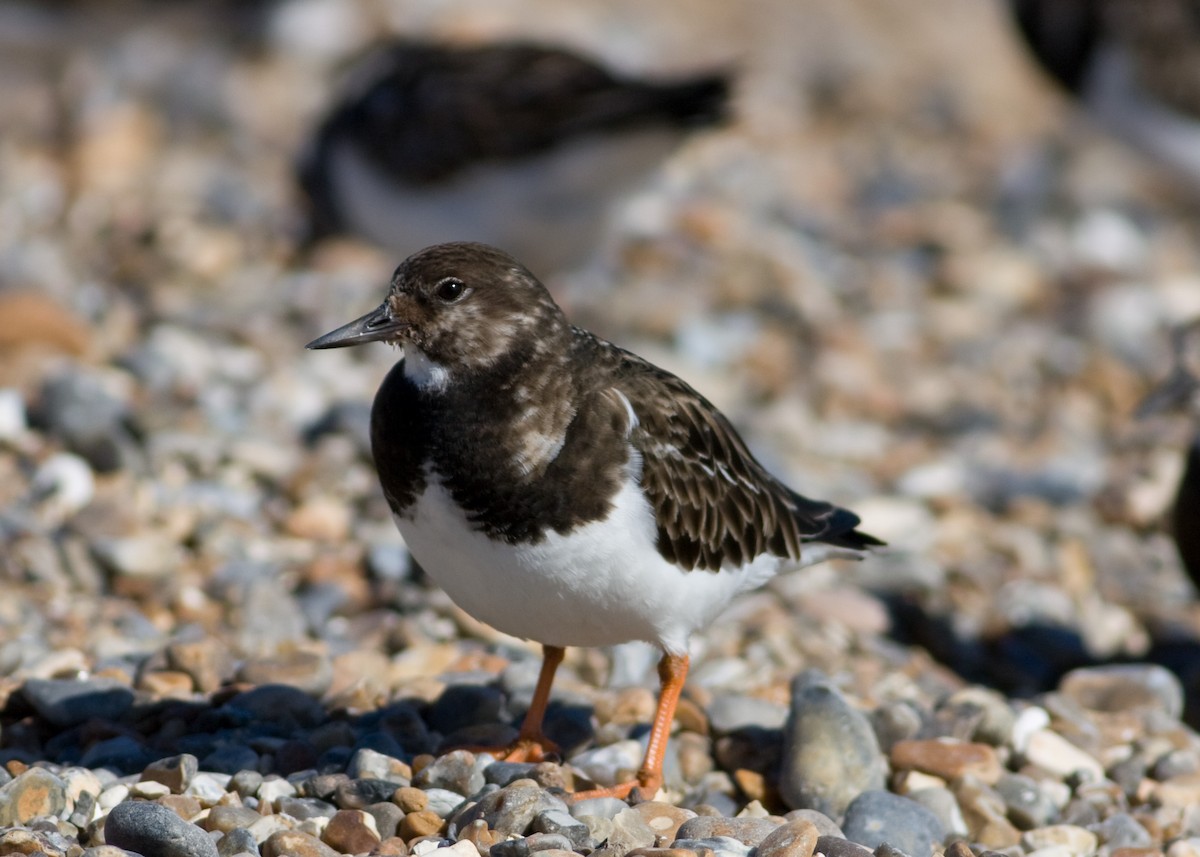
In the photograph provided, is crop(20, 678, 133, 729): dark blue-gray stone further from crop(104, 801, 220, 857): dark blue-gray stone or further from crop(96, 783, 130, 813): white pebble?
crop(104, 801, 220, 857): dark blue-gray stone

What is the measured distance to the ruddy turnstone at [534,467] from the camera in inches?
153

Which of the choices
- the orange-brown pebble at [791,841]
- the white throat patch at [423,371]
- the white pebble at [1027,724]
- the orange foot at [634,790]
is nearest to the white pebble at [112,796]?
the orange foot at [634,790]

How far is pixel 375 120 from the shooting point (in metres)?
8.85

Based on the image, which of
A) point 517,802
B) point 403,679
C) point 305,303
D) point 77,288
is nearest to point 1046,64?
point 305,303

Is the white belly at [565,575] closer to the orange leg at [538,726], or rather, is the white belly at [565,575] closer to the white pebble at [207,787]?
the orange leg at [538,726]

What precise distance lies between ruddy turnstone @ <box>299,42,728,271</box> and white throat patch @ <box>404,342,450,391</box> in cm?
417

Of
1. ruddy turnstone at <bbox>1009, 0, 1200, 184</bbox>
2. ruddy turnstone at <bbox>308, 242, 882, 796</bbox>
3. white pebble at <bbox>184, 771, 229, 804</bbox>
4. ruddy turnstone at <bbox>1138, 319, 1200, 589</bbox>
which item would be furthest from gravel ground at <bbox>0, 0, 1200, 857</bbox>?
ruddy turnstone at <bbox>1009, 0, 1200, 184</bbox>

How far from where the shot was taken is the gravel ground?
4.35 m

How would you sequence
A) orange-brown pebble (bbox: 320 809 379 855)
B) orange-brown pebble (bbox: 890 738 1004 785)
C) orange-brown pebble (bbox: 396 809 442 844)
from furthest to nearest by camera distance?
orange-brown pebble (bbox: 890 738 1004 785) → orange-brown pebble (bbox: 396 809 442 844) → orange-brown pebble (bbox: 320 809 379 855)

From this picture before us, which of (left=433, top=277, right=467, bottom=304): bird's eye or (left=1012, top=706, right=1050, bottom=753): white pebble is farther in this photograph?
(left=1012, top=706, right=1050, bottom=753): white pebble

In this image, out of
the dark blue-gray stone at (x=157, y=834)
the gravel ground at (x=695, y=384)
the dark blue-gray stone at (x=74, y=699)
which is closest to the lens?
the dark blue-gray stone at (x=157, y=834)

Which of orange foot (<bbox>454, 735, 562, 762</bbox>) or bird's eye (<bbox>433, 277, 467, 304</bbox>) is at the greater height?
bird's eye (<bbox>433, 277, 467, 304</bbox>)

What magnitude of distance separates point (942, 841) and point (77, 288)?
223 inches

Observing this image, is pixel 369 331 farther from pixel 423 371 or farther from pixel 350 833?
pixel 350 833
